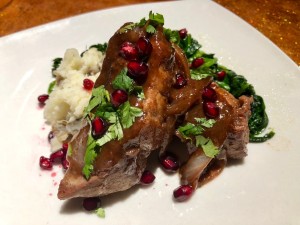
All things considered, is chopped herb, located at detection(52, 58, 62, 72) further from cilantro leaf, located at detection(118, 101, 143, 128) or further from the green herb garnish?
the green herb garnish

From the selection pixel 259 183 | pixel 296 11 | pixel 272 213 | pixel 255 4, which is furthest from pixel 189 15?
pixel 272 213

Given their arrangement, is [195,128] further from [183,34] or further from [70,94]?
[183,34]

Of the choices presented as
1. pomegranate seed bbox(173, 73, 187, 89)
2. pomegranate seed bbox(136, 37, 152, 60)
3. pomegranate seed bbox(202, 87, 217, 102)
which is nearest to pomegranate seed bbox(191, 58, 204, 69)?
pomegranate seed bbox(173, 73, 187, 89)

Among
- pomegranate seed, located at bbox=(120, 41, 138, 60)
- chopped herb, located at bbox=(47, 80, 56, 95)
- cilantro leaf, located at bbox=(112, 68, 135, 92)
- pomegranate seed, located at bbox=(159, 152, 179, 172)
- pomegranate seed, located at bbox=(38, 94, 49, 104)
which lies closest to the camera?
cilantro leaf, located at bbox=(112, 68, 135, 92)

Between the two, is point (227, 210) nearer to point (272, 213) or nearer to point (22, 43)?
point (272, 213)

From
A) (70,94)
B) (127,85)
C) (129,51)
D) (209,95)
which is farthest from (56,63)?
(209,95)

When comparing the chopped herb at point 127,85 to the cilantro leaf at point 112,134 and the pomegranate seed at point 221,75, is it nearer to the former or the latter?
the cilantro leaf at point 112,134

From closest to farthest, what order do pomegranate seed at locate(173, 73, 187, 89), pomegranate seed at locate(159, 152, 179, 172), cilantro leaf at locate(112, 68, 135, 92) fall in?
cilantro leaf at locate(112, 68, 135, 92) → pomegranate seed at locate(173, 73, 187, 89) → pomegranate seed at locate(159, 152, 179, 172)
